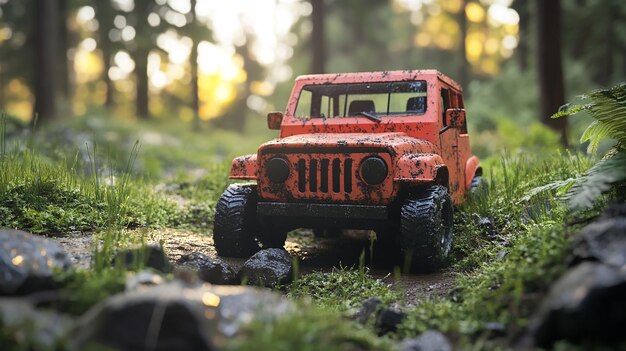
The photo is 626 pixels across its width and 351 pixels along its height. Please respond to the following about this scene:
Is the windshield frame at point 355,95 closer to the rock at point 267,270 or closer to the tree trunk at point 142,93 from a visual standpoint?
the rock at point 267,270

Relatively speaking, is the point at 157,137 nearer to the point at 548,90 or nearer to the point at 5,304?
the point at 548,90

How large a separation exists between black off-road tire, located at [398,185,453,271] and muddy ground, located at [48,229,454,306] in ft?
0.56

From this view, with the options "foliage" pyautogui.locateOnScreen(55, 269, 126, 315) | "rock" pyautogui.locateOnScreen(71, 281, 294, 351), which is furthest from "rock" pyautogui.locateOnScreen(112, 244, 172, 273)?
"rock" pyautogui.locateOnScreen(71, 281, 294, 351)

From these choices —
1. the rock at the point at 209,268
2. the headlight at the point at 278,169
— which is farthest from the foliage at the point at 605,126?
the rock at the point at 209,268

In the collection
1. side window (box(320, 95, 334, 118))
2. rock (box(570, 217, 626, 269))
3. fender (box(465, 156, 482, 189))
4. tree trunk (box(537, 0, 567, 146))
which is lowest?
rock (box(570, 217, 626, 269))

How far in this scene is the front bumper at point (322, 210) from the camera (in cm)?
518

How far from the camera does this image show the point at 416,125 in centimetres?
607

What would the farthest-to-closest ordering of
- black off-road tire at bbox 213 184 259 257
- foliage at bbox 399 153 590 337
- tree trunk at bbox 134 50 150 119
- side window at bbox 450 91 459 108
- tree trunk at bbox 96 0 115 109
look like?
tree trunk at bbox 134 50 150 119, tree trunk at bbox 96 0 115 109, side window at bbox 450 91 459 108, black off-road tire at bbox 213 184 259 257, foliage at bbox 399 153 590 337

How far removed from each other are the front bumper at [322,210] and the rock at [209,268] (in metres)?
0.80

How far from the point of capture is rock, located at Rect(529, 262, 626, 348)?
2924 millimetres

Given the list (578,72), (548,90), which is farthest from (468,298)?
(578,72)

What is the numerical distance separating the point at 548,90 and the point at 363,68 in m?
15.8

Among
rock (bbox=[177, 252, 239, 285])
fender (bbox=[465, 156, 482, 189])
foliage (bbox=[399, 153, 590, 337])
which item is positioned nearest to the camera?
foliage (bbox=[399, 153, 590, 337])

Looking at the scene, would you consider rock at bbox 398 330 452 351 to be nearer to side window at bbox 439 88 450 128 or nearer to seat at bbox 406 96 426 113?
seat at bbox 406 96 426 113
